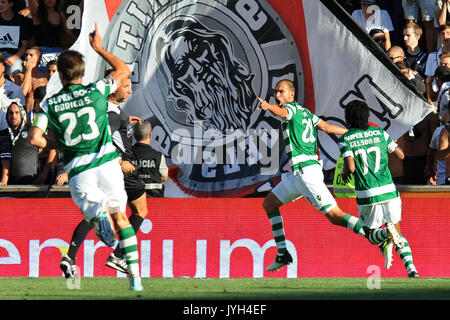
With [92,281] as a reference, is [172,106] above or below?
above

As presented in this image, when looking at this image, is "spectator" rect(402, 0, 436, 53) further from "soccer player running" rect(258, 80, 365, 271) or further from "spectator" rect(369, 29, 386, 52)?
"soccer player running" rect(258, 80, 365, 271)

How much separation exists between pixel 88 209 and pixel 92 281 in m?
1.57

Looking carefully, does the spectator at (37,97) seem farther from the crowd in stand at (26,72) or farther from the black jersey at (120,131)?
the black jersey at (120,131)

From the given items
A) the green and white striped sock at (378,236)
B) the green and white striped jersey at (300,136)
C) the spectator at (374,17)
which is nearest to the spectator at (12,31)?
the spectator at (374,17)

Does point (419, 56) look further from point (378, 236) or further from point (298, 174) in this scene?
point (378, 236)

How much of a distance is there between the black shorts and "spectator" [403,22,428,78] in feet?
14.6

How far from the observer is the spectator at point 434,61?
46.5 feet

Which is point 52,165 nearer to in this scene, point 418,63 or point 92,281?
point 92,281

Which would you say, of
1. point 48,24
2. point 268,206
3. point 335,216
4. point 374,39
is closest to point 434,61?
point 374,39

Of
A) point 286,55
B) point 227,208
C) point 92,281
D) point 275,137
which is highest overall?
point 286,55

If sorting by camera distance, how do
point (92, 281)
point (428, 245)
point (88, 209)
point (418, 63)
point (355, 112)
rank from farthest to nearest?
point (418, 63), point (428, 245), point (355, 112), point (92, 281), point (88, 209)

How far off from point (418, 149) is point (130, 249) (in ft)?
18.0

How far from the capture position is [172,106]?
13641 mm

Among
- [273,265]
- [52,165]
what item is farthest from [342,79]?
[52,165]
